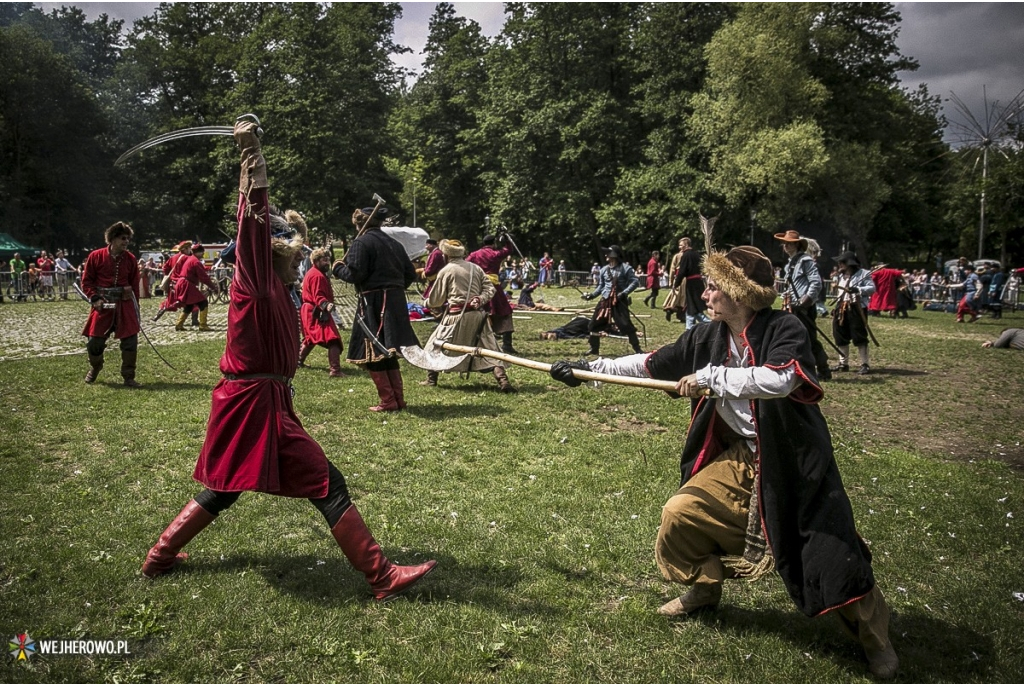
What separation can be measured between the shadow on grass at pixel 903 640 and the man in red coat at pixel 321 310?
306 inches

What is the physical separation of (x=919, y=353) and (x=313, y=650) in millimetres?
14660

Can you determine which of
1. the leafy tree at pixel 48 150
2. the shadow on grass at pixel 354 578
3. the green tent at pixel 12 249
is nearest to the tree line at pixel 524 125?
the leafy tree at pixel 48 150

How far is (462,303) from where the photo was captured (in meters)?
9.61

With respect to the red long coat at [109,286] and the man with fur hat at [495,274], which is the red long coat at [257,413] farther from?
the man with fur hat at [495,274]

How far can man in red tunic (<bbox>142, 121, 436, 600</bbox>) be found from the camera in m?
3.88

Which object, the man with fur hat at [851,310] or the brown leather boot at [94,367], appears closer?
the brown leather boot at [94,367]

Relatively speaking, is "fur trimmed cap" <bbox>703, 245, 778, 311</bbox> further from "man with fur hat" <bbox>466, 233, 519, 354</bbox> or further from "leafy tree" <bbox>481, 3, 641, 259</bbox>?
"leafy tree" <bbox>481, 3, 641, 259</bbox>

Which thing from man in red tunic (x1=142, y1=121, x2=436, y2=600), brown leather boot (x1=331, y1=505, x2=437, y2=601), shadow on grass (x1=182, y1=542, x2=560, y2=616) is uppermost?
man in red tunic (x1=142, y1=121, x2=436, y2=600)

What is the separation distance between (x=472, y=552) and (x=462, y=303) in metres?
5.22

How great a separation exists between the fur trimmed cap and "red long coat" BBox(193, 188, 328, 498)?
2318mm

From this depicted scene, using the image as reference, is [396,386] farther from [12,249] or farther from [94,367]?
[12,249]

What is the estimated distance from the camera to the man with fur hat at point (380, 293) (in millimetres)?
8336

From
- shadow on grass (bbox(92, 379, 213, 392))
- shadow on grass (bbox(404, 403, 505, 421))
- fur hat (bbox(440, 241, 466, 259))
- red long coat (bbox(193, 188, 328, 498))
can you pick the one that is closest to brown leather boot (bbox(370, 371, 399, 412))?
shadow on grass (bbox(404, 403, 505, 421))

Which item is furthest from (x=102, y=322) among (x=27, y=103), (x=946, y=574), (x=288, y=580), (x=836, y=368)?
(x=27, y=103)
